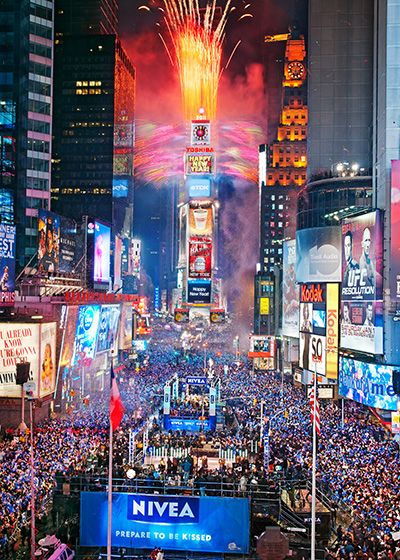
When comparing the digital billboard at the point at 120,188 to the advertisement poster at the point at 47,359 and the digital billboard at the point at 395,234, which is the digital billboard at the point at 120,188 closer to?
the advertisement poster at the point at 47,359

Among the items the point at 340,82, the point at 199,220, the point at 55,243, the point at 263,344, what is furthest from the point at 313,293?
the point at 340,82

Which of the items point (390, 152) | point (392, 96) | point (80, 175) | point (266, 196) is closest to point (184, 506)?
point (390, 152)

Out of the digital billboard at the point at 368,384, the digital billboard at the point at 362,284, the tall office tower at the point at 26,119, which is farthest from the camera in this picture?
the tall office tower at the point at 26,119

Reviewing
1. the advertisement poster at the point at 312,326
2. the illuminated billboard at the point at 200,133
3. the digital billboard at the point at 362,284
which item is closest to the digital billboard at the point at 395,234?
the digital billboard at the point at 362,284

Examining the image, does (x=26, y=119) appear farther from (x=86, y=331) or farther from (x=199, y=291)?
(x=86, y=331)

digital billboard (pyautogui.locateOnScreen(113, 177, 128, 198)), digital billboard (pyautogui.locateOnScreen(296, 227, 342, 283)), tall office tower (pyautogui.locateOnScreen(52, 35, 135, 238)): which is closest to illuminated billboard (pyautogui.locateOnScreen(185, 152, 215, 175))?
digital billboard (pyautogui.locateOnScreen(296, 227, 342, 283))

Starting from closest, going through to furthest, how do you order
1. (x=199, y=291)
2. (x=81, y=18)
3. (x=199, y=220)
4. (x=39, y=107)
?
→ (x=199, y=291), (x=199, y=220), (x=39, y=107), (x=81, y=18)

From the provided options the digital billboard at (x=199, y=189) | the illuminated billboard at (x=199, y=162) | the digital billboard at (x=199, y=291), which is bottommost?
the digital billboard at (x=199, y=291)
